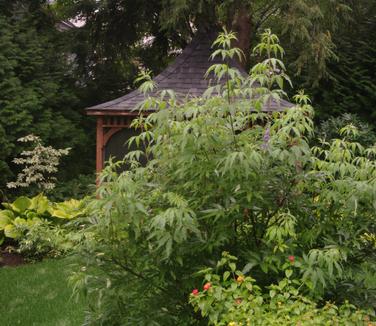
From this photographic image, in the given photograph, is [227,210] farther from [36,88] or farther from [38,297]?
[36,88]

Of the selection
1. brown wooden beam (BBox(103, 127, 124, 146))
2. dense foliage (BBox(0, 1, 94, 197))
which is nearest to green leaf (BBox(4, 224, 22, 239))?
dense foliage (BBox(0, 1, 94, 197))

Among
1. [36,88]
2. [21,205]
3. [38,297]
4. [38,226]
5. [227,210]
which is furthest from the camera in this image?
[36,88]

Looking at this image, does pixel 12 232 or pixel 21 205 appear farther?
pixel 21 205

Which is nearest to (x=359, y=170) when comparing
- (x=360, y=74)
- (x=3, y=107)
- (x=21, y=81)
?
(x=3, y=107)

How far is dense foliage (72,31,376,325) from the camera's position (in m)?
3.26

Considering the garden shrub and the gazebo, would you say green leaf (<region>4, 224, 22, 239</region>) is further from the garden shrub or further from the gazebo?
the gazebo

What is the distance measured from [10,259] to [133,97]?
3.11 m

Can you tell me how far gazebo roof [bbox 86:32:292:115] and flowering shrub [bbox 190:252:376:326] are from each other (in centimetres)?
596

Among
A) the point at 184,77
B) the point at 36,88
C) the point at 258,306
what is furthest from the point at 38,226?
the point at 258,306

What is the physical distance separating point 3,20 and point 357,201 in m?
8.28

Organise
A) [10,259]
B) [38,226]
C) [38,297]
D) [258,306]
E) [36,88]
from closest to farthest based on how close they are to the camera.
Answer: [258,306], [38,297], [10,259], [38,226], [36,88]

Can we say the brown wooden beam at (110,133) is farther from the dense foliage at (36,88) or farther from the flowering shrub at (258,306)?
the flowering shrub at (258,306)

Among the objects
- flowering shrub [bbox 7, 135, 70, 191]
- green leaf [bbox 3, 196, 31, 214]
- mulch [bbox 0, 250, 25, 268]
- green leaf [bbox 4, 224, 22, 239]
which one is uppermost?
flowering shrub [bbox 7, 135, 70, 191]

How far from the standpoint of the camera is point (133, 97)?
9.46 meters
